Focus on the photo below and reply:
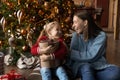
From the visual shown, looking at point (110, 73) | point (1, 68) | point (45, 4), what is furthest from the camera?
point (45, 4)

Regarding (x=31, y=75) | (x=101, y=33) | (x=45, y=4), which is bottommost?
(x=31, y=75)

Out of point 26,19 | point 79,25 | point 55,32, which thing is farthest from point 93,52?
point 26,19

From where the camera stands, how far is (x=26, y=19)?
324cm

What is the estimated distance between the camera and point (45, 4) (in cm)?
323

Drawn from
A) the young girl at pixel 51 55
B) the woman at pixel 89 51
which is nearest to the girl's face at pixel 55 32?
the young girl at pixel 51 55

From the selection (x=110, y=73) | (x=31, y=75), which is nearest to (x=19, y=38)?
(x=31, y=75)

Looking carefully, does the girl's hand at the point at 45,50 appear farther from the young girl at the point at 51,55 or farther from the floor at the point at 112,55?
the floor at the point at 112,55

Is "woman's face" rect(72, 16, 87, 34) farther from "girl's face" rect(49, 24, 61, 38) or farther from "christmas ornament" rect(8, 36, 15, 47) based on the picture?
"christmas ornament" rect(8, 36, 15, 47)

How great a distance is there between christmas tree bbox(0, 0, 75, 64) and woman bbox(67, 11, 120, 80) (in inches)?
34.4

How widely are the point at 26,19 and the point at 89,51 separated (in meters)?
1.09

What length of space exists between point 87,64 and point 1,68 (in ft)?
2.87

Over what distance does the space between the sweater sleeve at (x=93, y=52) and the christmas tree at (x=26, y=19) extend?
0.92m

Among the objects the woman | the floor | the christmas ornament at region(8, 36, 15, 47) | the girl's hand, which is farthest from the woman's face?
the christmas ornament at region(8, 36, 15, 47)

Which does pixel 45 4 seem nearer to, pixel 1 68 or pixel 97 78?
pixel 1 68
